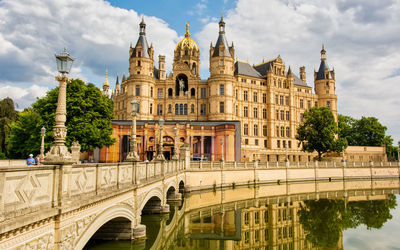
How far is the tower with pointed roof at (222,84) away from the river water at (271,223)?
30.0 metres

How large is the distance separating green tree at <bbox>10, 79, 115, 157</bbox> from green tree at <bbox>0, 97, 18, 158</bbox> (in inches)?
208

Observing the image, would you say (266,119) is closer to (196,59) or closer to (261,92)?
(261,92)

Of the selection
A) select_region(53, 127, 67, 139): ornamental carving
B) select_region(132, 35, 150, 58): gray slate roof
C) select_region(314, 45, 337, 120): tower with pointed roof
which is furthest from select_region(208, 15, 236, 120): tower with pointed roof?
select_region(53, 127, 67, 139): ornamental carving

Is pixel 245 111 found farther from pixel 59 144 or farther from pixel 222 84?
pixel 59 144

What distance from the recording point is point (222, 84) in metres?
64.2

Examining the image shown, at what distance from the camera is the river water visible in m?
17.3

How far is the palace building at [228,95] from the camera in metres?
63.8

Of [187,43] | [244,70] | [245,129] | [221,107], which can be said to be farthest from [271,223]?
[187,43]

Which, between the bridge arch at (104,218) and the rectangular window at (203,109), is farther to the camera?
the rectangular window at (203,109)

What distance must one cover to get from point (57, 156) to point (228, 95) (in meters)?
58.0

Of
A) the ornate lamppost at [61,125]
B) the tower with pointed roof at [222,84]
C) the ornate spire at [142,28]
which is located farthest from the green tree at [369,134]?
the ornate lamppost at [61,125]

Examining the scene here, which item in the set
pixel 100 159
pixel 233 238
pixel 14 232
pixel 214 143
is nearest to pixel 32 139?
pixel 100 159

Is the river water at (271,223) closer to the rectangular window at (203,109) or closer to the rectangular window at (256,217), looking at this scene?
the rectangular window at (256,217)

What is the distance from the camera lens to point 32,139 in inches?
1494
